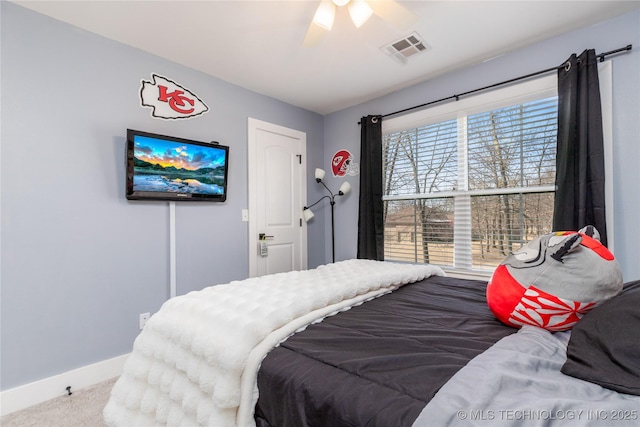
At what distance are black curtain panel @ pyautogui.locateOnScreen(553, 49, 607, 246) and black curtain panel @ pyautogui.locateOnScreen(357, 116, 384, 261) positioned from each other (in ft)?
5.05

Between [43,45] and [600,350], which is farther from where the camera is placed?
[43,45]

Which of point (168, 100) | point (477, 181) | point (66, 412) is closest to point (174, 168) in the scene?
point (168, 100)

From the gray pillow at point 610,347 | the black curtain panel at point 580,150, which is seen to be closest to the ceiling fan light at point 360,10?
the black curtain panel at point 580,150

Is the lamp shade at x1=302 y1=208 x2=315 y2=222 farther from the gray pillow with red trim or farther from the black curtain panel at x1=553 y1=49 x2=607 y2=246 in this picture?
the gray pillow with red trim

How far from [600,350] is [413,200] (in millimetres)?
2513

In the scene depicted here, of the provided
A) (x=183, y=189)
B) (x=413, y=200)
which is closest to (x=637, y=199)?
(x=413, y=200)

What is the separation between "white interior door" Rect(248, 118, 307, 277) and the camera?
125 inches

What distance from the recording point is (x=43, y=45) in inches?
78.2

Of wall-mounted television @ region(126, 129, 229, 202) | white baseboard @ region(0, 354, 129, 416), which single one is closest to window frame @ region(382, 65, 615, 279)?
wall-mounted television @ region(126, 129, 229, 202)

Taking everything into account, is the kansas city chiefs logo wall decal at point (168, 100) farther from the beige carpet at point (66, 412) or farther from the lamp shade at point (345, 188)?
the beige carpet at point (66, 412)

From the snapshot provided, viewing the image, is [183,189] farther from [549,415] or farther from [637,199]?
[637,199]

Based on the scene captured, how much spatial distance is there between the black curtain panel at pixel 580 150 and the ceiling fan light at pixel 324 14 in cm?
181

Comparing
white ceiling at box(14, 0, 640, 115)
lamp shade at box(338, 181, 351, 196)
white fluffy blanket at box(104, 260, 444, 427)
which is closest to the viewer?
white fluffy blanket at box(104, 260, 444, 427)

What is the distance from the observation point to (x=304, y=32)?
221 centimetres
